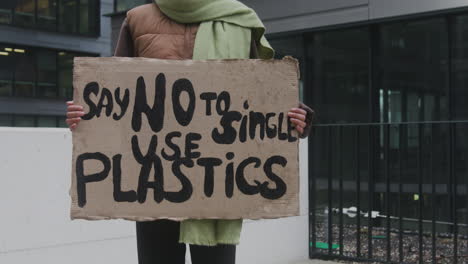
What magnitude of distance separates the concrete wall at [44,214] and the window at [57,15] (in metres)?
28.5

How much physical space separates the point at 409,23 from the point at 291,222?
4.88m

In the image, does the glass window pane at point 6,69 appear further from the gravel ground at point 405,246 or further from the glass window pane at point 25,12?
the gravel ground at point 405,246

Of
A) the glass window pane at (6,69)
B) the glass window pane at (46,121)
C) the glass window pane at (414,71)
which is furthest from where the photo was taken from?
the glass window pane at (46,121)

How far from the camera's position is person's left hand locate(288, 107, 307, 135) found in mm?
2127

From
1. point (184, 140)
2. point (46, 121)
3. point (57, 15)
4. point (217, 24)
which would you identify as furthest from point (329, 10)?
point (57, 15)

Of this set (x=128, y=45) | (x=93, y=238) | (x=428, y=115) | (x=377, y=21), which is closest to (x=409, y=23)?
(x=377, y=21)

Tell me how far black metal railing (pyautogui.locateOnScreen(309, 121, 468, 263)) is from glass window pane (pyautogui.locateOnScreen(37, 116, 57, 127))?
77.3ft

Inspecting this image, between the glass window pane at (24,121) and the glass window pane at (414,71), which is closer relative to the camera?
the glass window pane at (414,71)

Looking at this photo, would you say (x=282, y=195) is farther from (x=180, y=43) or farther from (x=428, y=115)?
(x=428, y=115)

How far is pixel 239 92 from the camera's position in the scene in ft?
7.02

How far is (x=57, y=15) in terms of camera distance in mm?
33125

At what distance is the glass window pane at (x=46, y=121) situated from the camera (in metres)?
31.3

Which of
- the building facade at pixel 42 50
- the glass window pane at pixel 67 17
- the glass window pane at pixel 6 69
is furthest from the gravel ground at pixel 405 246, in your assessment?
the glass window pane at pixel 67 17

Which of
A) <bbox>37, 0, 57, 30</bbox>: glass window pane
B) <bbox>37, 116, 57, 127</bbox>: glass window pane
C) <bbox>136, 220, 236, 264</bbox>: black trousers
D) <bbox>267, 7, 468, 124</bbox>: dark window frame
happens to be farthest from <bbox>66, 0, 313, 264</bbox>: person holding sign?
<bbox>37, 0, 57, 30</bbox>: glass window pane
